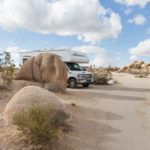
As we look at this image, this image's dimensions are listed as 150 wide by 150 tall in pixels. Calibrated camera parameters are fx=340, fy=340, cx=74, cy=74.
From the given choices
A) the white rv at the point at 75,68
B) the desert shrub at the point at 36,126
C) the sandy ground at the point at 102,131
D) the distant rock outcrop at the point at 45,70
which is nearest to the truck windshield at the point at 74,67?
the white rv at the point at 75,68

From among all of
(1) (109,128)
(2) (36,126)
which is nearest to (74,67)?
(1) (109,128)

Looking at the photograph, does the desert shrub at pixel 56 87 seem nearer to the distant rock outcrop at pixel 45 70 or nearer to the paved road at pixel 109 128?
the distant rock outcrop at pixel 45 70

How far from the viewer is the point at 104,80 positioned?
30.9 meters

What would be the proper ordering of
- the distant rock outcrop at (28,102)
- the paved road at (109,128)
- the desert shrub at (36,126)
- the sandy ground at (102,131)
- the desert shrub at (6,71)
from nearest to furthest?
the desert shrub at (36,126) < the sandy ground at (102,131) < the paved road at (109,128) < the distant rock outcrop at (28,102) < the desert shrub at (6,71)

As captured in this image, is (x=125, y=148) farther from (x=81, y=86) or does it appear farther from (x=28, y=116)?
(x=81, y=86)

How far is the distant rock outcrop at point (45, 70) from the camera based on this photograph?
70.5 ft

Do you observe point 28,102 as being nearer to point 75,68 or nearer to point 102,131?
point 102,131

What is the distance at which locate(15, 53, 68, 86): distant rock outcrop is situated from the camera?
2148 centimetres

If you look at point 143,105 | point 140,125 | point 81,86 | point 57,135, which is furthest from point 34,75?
point 57,135

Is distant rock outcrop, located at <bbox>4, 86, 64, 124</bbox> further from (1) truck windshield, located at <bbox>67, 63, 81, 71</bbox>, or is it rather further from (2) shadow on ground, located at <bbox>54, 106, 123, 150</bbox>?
(1) truck windshield, located at <bbox>67, 63, 81, 71</bbox>

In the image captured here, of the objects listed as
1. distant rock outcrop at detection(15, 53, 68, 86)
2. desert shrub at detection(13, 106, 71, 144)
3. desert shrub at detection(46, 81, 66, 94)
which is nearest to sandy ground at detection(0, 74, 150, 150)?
desert shrub at detection(13, 106, 71, 144)

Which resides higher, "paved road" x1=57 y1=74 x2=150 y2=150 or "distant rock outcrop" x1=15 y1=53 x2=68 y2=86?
"distant rock outcrop" x1=15 y1=53 x2=68 y2=86

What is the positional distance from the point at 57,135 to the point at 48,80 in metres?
13.0

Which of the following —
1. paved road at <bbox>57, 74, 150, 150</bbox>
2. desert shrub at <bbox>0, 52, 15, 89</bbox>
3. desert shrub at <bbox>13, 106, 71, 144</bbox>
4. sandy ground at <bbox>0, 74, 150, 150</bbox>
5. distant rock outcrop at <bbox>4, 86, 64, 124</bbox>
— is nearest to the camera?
desert shrub at <bbox>13, 106, 71, 144</bbox>
